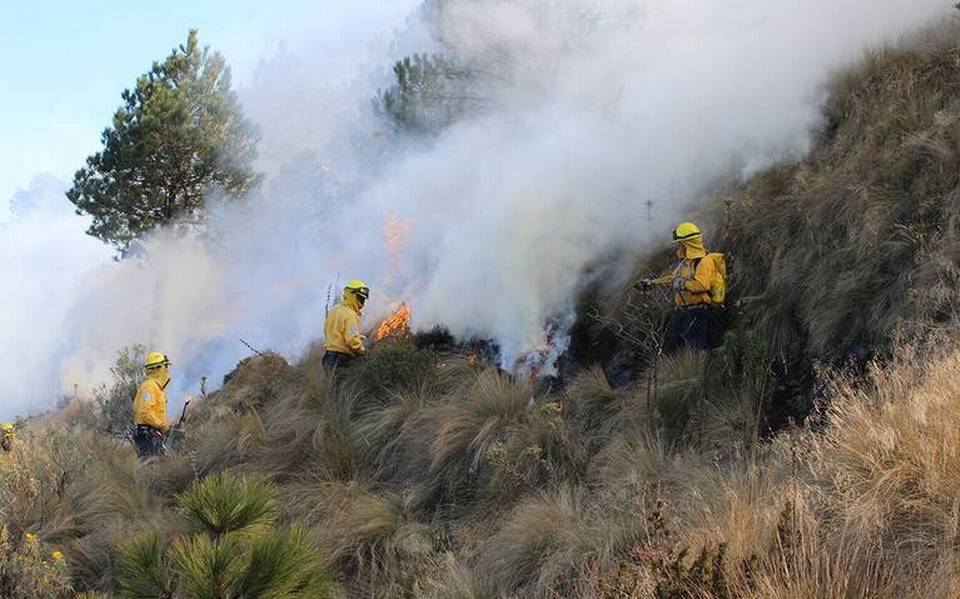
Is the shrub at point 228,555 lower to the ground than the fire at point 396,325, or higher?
lower

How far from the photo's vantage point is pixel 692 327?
25.8 ft

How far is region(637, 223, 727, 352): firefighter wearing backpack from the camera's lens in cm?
784

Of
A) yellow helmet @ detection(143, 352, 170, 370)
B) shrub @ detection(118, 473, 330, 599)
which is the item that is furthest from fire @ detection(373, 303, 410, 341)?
shrub @ detection(118, 473, 330, 599)

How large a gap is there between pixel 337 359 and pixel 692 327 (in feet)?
12.5

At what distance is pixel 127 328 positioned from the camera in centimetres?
A: 2725

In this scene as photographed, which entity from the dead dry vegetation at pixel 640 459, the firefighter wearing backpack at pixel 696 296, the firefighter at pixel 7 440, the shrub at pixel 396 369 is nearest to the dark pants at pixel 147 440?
the dead dry vegetation at pixel 640 459

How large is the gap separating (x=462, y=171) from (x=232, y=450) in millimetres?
6219

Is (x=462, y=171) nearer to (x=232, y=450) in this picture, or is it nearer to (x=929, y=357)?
(x=232, y=450)

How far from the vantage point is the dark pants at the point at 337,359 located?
9.96 metres

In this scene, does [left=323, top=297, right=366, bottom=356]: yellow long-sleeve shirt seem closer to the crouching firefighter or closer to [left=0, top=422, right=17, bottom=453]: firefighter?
the crouching firefighter

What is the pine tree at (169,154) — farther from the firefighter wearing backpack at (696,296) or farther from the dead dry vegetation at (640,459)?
the firefighter wearing backpack at (696,296)

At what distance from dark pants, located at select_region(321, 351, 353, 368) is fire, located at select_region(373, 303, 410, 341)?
3.44 ft

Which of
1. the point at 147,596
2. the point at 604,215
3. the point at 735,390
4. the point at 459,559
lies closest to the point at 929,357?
the point at 735,390

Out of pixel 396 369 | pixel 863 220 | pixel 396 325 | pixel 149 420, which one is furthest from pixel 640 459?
pixel 149 420
